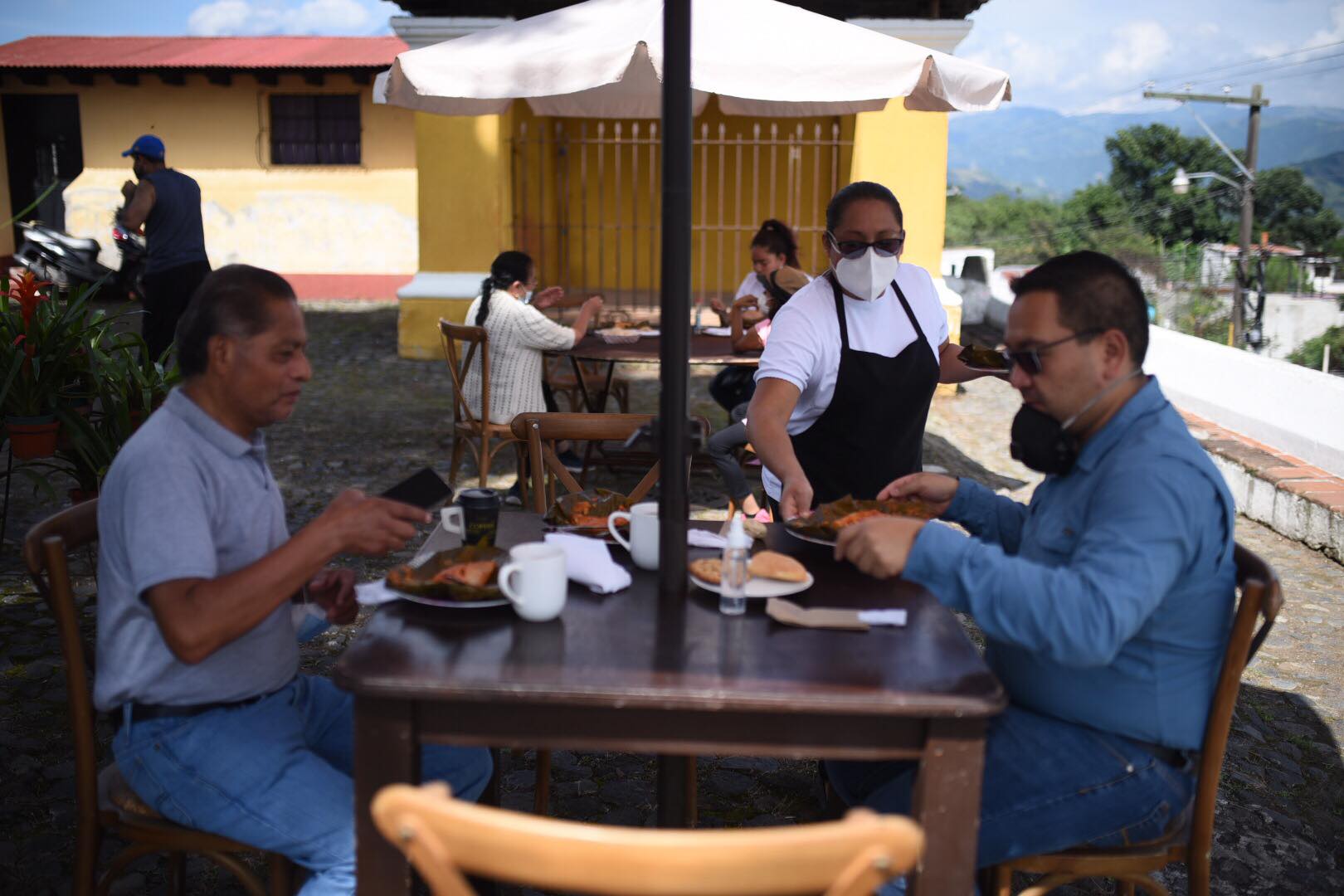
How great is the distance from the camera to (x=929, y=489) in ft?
8.93

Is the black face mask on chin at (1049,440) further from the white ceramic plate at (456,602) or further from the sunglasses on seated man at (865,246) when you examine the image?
the sunglasses on seated man at (865,246)

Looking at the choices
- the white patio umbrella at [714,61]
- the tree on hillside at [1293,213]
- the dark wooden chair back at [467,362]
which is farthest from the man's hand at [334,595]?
the tree on hillside at [1293,213]

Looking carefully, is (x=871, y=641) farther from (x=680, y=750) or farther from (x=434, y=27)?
(x=434, y=27)

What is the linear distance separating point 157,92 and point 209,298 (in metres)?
19.3

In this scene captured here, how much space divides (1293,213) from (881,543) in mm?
87355

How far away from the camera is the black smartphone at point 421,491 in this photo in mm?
2230

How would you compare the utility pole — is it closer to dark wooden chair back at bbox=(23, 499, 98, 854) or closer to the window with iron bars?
the window with iron bars

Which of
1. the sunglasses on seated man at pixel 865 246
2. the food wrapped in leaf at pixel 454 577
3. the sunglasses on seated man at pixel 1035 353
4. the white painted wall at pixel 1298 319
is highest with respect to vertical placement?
the sunglasses on seated man at pixel 865 246

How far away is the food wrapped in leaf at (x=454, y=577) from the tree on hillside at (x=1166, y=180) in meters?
81.0

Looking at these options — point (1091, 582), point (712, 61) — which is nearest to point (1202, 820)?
point (1091, 582)

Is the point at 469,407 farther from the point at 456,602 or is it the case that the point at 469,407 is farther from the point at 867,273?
the point at 456,602

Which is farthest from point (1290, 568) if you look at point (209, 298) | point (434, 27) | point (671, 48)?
point (434, 27)

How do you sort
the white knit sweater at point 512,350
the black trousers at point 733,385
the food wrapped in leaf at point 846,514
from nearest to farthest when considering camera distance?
the food wrapped in leaf at point 846,514, the white knit sweater at point 512,350, the black trousers at point 733,385

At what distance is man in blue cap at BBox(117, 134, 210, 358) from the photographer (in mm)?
7867
